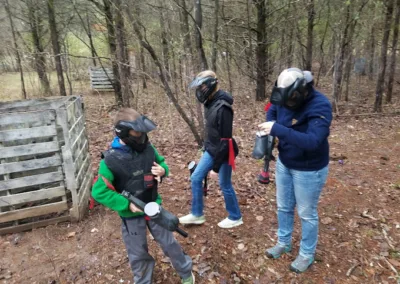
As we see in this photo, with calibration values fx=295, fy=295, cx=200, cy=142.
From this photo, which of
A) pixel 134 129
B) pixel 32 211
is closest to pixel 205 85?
pixel 134 129

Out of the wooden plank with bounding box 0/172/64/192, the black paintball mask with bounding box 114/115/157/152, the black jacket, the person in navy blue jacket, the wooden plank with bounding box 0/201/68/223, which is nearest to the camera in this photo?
the black paintball mask with bounding box 114/115/157/152

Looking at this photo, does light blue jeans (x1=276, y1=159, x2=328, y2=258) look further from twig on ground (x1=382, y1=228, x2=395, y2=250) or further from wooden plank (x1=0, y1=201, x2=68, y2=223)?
wooden plank (x1=0, y1=201, x2=68, y2=223)

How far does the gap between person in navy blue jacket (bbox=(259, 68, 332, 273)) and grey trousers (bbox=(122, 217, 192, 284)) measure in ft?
4.43

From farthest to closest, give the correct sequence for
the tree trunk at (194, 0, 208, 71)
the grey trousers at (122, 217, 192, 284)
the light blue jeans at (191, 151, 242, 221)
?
the tree trunk at (194, 0, 208, 71)
the light blue jeans at (191, 151, 242, 221)
the grey trousers at (122, 217, 192, 284)

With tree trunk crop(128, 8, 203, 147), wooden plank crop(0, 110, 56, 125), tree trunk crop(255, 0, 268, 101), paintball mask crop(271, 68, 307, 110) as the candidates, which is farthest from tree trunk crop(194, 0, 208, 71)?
tree trunk crop(255, 0, 268, 101)

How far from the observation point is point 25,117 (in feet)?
13.5

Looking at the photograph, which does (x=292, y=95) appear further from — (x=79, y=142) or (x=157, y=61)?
(x=157, y=61)

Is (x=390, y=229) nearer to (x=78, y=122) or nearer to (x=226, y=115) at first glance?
(x=226, y=115)

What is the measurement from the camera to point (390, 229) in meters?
4.32

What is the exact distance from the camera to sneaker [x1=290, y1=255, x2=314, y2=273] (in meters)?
3.44

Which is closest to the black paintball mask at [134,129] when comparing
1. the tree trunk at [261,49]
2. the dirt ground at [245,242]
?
the dirt ground at [245,242]

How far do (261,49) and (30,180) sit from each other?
1129 cm

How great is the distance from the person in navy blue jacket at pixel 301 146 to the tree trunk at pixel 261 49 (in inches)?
394

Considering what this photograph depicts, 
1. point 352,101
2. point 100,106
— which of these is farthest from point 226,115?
point 352,101
